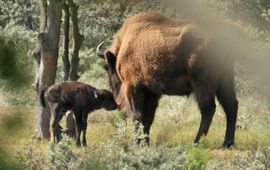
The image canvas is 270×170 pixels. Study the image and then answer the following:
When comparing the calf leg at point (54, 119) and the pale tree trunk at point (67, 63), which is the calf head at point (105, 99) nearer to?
the calf leg at point (54, 119)

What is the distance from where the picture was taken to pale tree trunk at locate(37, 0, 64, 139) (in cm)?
1373

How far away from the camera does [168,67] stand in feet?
39.9

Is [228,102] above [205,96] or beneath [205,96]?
beneath

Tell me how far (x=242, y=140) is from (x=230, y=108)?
0.86m

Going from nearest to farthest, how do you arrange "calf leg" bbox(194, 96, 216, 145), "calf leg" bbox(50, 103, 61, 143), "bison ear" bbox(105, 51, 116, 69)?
"calf leg" bbox(194, 96, 216, 145), "calf leg" bbox(50, 103, 61, 143), "bison ear" bbox(105, 51, 116, 69)

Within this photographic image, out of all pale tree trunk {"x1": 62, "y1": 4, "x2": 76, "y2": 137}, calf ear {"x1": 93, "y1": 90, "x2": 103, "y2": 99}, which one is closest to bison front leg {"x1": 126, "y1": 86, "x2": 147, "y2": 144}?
calf ear {"x1": 93, "y1": 90, "x2": 103, "y2": 99}

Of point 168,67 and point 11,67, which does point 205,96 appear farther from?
point 11,67

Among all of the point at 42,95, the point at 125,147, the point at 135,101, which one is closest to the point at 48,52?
the point at 42,95

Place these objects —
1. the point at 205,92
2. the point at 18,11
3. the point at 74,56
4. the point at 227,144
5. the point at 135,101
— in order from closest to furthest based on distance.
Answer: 1. the point at 205,92
2. the point at 227,144
3. the point at 135,101
4. the point at 74,56
5. the point at 18,11

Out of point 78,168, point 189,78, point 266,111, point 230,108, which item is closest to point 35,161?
Result: point 78,168

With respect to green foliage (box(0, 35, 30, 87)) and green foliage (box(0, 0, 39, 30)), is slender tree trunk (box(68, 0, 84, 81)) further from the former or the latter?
green foliage (box(0, 0, 39, 30))

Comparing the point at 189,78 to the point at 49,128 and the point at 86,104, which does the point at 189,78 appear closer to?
the point at 86,104

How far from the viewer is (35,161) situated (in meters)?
8.09

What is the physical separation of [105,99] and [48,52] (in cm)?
149
